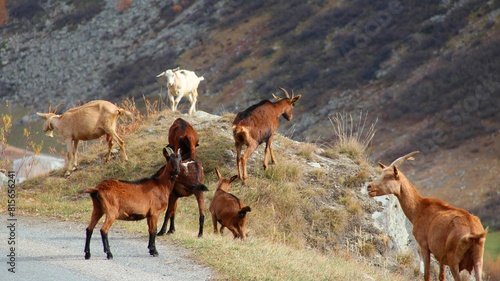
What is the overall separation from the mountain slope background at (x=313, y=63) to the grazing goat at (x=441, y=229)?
78.9ft

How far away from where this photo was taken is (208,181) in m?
16.6

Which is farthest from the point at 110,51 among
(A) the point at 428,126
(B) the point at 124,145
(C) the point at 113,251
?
(C) the point at 113,251

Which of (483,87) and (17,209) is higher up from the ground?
(17,209)

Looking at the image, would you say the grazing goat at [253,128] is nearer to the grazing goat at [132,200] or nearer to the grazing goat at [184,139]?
the grazing goat at [184,139]

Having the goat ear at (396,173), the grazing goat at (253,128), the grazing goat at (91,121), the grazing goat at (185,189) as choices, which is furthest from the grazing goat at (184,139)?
the goat ear at (396,173)

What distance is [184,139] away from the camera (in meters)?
14.6

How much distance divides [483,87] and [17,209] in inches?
1505

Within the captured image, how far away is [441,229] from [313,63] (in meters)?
47.0

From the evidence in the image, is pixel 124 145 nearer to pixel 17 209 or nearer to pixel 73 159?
pixel 73 159

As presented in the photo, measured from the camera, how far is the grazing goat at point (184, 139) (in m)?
14.6

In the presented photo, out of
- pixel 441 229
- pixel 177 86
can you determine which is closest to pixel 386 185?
pixel 441 229

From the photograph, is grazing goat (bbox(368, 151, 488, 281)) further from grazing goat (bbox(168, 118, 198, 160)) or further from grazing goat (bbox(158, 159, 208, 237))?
grazing goat (bbox(168, 118, 198, 160))

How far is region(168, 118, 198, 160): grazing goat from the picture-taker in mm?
14594

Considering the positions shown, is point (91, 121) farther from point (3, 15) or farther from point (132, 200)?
point (3, 15)
